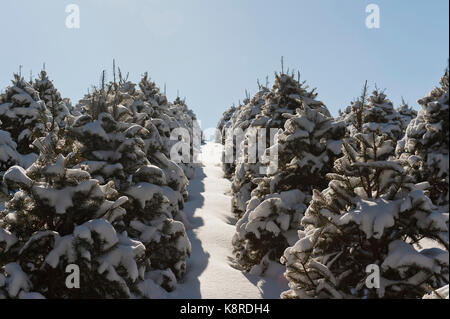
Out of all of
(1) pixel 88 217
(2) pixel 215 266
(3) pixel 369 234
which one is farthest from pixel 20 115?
(3) pixel 369 234

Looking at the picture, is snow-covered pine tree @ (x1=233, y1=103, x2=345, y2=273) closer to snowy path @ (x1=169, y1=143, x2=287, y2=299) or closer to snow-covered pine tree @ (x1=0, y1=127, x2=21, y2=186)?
snowy path @ (x1=169, y1=143, x2=287, y2=299)

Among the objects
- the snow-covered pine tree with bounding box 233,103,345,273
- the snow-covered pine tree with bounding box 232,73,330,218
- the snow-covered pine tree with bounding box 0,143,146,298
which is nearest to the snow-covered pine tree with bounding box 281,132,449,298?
the snow-covered pine tree with bounding box 0,143,146,298

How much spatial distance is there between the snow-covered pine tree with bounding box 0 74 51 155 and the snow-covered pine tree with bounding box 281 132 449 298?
46.7ft

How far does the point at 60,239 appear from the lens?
21.4ft

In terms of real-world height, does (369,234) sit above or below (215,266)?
above

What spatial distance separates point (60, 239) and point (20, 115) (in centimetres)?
1306

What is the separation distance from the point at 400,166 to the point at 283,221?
17.0ft

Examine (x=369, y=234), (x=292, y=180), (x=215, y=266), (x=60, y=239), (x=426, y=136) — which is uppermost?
(x=426, y=136)

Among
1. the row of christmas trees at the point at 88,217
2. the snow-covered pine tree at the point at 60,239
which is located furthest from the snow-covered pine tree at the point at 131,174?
the snow-covered pine tree at the point at 60,239

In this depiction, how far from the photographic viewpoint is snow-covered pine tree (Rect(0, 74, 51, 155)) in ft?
55.0

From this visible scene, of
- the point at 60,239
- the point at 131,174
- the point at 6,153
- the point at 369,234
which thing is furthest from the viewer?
the point at 6,153

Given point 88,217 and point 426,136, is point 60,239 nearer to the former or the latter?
point 88,217
